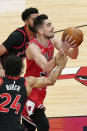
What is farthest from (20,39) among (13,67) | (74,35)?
(13,67)

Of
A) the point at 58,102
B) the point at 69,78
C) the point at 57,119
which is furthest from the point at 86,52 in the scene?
the point at 57,119

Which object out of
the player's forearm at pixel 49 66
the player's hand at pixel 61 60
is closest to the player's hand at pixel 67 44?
the player's hand at pixel 61 60

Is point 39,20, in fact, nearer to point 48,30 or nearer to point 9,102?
point 48,30

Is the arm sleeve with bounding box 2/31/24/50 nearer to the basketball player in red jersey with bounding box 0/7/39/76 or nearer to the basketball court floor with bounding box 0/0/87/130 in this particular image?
the basketball player in red jersey with bounding box 0/7/39/76

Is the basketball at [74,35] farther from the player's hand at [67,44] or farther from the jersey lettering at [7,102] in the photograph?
the jersey lettering at [7,102]

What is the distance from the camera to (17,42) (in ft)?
19.2

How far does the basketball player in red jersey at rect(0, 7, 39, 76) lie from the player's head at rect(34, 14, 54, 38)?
383 millimetres

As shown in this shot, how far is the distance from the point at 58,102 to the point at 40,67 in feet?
7.59

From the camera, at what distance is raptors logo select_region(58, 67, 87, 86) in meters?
8.21

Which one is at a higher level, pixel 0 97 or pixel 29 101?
pixel 0 97

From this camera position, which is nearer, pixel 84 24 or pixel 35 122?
pixel 35 122

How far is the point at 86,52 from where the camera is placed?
928 centimetres

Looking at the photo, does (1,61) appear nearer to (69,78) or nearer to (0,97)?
(0,97)

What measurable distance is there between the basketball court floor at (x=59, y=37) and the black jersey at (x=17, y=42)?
1.61 m
